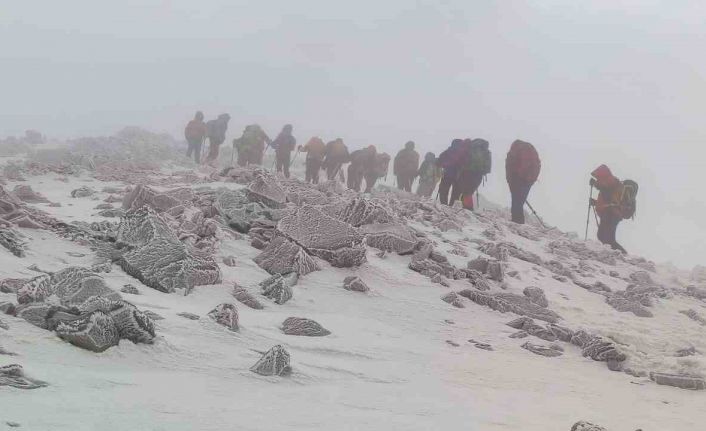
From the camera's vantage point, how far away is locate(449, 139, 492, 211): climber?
47.3 ft

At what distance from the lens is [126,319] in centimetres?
303

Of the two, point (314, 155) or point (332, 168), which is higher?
point (314, 155)

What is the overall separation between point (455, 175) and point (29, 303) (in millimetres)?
12374

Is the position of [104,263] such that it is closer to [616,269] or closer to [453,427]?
[453,427]

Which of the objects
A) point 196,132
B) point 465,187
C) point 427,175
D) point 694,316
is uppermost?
point 196,132

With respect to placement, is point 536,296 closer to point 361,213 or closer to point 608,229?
point 361,213

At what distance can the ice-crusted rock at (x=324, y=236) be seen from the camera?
234 inches

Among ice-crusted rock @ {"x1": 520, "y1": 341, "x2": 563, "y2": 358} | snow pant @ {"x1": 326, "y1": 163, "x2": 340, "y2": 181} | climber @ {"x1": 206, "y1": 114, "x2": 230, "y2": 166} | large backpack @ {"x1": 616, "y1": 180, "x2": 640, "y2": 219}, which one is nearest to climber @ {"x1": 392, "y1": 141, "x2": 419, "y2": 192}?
snow pant @ {"x1": 326, "y1": 163, "x2": 340, "y2": 181}

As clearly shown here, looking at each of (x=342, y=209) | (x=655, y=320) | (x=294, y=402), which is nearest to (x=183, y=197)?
(x=342, y=209)

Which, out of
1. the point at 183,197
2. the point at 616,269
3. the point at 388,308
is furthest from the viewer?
the point at 616,269

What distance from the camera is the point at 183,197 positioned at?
725 centimetres

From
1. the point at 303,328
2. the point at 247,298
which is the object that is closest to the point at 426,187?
the point at 247,298

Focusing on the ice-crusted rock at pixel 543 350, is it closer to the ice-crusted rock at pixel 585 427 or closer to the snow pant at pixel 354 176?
the ice-crusted rock at pixel 585 427

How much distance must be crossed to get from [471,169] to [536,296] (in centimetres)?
827
